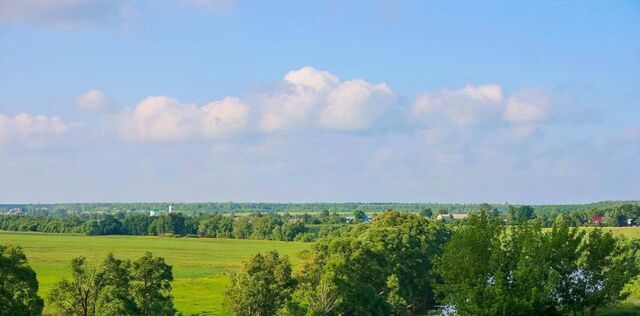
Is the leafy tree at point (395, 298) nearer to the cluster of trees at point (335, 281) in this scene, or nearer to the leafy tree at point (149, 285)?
the cluster of trees at point (335, 281)

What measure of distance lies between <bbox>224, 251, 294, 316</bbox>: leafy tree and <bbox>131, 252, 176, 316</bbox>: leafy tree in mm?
8337

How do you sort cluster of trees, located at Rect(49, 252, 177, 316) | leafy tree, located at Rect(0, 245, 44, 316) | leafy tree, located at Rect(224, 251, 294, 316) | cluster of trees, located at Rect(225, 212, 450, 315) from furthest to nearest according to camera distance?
cluster of trees, located at Rect(225, 212, 450, 315), leafy tree, located at Rect(224, 251, 294, 316), cluster of trees, located at Rect(49, 252, 177, 316), leafy tree, located at Rect(0, 245, 44, 316)

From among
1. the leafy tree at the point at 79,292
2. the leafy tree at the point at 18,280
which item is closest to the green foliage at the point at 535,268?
the leafy tree at the point at 79,292

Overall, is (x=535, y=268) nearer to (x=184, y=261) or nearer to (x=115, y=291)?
(x=115, y=291)

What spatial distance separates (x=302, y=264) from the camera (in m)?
74.2

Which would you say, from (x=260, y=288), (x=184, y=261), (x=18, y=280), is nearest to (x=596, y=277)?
(x=260, y=288)

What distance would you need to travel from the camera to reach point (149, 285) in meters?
59.0

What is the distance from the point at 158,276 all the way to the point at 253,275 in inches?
423

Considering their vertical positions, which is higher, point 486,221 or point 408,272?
point 486,221

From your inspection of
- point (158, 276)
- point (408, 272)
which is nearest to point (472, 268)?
point (158, 276)

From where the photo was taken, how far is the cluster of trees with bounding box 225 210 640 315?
4656cm

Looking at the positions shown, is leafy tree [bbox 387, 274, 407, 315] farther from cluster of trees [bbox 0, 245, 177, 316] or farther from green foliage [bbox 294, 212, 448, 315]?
cluster of trees [bbox 0, 245, 177, 316]

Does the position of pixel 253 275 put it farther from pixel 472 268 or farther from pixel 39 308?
pixel 472 268

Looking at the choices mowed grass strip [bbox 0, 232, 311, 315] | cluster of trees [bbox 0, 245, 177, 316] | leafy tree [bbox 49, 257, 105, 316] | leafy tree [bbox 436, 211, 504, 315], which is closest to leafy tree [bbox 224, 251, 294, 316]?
cluster of trees [bbox 0, 245, 177, 316]
